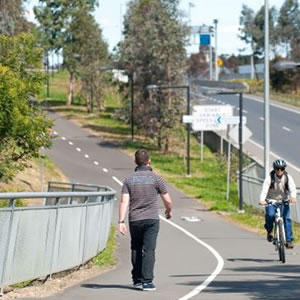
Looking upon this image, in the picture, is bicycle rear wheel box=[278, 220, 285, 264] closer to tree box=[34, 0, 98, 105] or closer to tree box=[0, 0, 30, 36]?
tree box=[0, 0, 30, 36]

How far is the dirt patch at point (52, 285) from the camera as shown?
Answer: 11531 millimetres

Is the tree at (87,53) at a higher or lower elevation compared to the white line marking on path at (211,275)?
higher

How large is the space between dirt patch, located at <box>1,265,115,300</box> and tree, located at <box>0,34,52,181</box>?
1079 centimetres

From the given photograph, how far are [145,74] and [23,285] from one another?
49.7 m

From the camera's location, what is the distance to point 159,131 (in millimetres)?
57781

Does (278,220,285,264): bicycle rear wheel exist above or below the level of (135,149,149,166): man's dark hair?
below

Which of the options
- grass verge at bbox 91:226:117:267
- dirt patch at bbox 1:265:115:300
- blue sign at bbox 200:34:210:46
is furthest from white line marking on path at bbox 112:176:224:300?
blue sign at bbox 200:34:210:46

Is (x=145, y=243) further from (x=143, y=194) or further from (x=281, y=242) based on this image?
(x=281, y=242)

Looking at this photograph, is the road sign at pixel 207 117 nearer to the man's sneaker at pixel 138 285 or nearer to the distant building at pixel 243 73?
the man's sneaker at pixel 138 285

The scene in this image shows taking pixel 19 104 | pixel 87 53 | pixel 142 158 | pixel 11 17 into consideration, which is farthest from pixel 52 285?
pixel 87 53

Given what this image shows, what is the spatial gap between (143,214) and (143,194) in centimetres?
26

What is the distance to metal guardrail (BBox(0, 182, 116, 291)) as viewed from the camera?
1098 centimetres

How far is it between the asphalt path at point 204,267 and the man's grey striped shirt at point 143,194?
1015mm

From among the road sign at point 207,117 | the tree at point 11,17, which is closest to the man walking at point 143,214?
the tree at point 11,17
